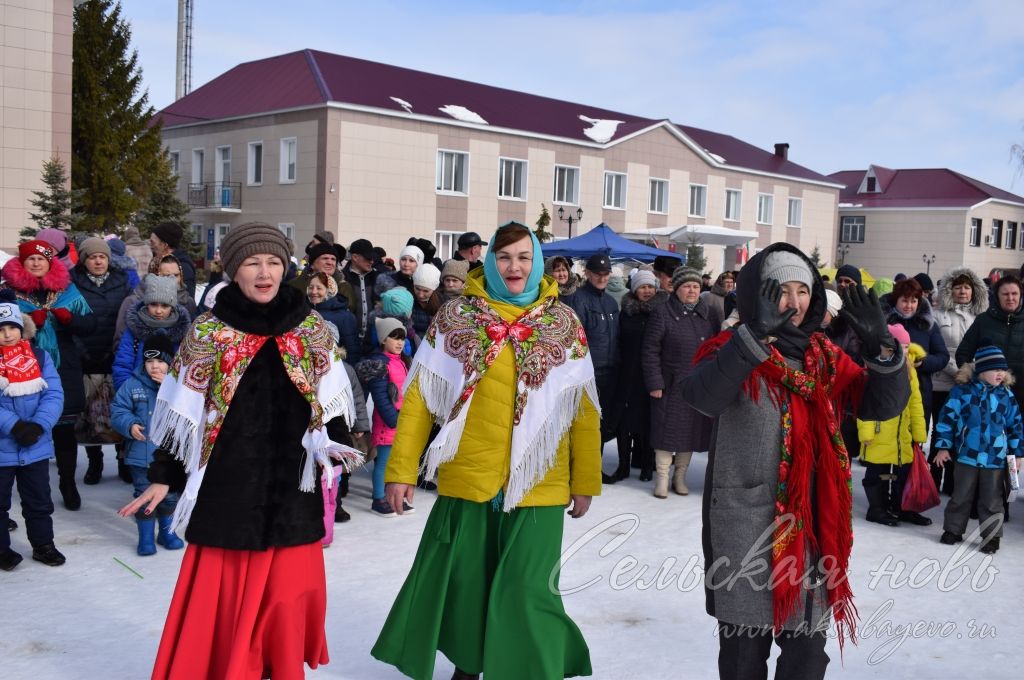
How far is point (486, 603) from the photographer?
151 inches

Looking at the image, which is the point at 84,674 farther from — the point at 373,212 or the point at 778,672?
the point at 373,212

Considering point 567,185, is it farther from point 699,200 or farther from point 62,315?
point 62,315

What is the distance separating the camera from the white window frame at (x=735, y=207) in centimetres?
4044

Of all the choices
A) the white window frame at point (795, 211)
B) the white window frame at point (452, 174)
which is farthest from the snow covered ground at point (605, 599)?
the white window frame at point (795, 211)

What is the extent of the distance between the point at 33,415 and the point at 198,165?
3089 cm

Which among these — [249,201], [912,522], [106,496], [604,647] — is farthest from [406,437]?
[249,201]

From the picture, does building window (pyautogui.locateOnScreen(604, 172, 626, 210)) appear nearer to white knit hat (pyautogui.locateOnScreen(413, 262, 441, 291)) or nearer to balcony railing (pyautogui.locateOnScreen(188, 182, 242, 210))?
balcony railing (pyautogui.locateOnScreen(188, 182, 242, 210))

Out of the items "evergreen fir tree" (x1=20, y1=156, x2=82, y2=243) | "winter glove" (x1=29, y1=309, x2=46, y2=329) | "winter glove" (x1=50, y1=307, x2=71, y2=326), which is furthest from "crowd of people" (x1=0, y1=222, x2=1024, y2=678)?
"evergreen fir tree" (x1=20, y1=156, x2=82, y2=243)

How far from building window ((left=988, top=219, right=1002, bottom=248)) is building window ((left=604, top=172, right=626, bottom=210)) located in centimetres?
2605

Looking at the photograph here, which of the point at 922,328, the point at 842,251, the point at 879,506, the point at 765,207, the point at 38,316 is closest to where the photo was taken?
the point at 38,316

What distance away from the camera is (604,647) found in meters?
4.46

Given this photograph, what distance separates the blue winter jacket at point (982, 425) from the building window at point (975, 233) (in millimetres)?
46931

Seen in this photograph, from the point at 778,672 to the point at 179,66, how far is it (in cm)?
→ 5223

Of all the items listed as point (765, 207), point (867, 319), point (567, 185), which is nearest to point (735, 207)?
point (765, 207)
